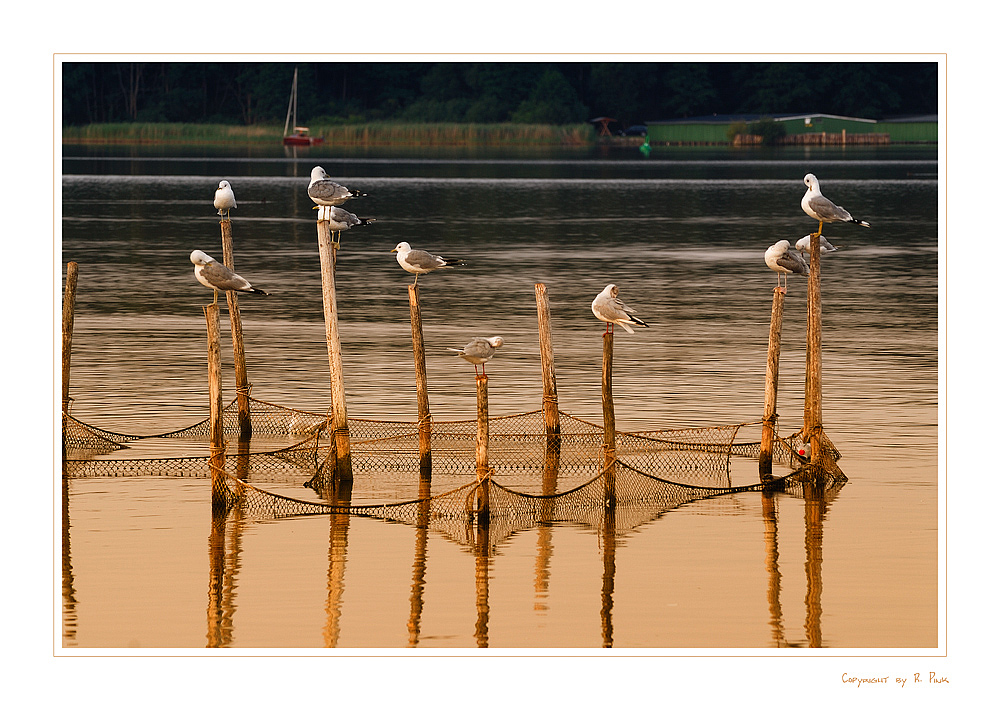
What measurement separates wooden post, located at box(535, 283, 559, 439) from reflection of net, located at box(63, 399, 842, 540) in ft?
0.58

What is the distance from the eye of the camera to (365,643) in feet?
44.9

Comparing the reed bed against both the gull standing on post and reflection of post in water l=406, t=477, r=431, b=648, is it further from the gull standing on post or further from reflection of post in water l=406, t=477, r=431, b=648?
reflection of post in water l=406, t=477, r=431, b=648

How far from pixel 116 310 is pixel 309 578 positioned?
20393mm

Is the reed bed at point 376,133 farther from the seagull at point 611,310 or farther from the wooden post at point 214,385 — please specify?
the wooden post at point 214,385

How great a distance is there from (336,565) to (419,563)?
878mm

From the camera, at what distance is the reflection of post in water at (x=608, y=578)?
13.8 metres

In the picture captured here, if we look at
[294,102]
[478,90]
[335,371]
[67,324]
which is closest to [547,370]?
[335,371]

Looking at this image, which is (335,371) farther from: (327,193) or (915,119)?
(915,119)

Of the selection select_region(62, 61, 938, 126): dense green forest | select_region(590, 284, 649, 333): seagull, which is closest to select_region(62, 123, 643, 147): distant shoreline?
select_region(62, 61, 938, 126): dense green forest

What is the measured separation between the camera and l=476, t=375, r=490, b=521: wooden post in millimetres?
16266

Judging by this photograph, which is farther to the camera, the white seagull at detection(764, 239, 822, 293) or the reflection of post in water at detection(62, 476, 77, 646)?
the white seagull at detection(764, 239, 822, 293)

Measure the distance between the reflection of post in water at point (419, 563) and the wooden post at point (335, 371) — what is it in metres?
1.00

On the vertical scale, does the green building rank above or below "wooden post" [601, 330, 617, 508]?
above
